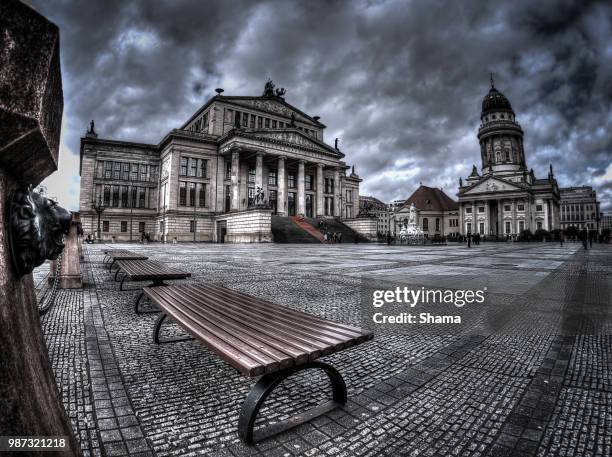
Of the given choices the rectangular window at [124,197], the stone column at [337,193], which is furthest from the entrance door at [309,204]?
the rectangular window at [124,197]

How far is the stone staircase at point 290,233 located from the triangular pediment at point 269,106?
2051 centimetres

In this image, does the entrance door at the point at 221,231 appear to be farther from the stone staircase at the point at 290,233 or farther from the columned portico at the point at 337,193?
the columned portico at the point at 337,193

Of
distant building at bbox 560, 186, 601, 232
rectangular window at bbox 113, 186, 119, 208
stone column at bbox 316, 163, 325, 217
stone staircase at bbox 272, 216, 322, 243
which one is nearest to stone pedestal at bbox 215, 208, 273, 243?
stone staircase at bbox 272, 216, 322, 243

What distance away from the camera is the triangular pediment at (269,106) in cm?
4626

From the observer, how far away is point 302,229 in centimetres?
3475

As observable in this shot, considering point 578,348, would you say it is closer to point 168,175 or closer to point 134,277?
point 134,277

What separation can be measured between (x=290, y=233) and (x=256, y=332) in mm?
31283

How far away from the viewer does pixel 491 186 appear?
66438 mm

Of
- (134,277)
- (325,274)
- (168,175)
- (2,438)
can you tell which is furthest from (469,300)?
(168,175)

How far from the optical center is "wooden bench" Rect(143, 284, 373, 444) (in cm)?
158

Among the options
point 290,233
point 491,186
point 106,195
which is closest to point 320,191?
point 290,233

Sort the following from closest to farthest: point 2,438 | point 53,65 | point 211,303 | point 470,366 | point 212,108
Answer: point 2,438 < point 53,65 < point 470,366 < point 211,303 < point 212,108

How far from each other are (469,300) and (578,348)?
2.07 m

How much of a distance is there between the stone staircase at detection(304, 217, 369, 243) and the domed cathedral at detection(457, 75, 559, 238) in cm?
3632
